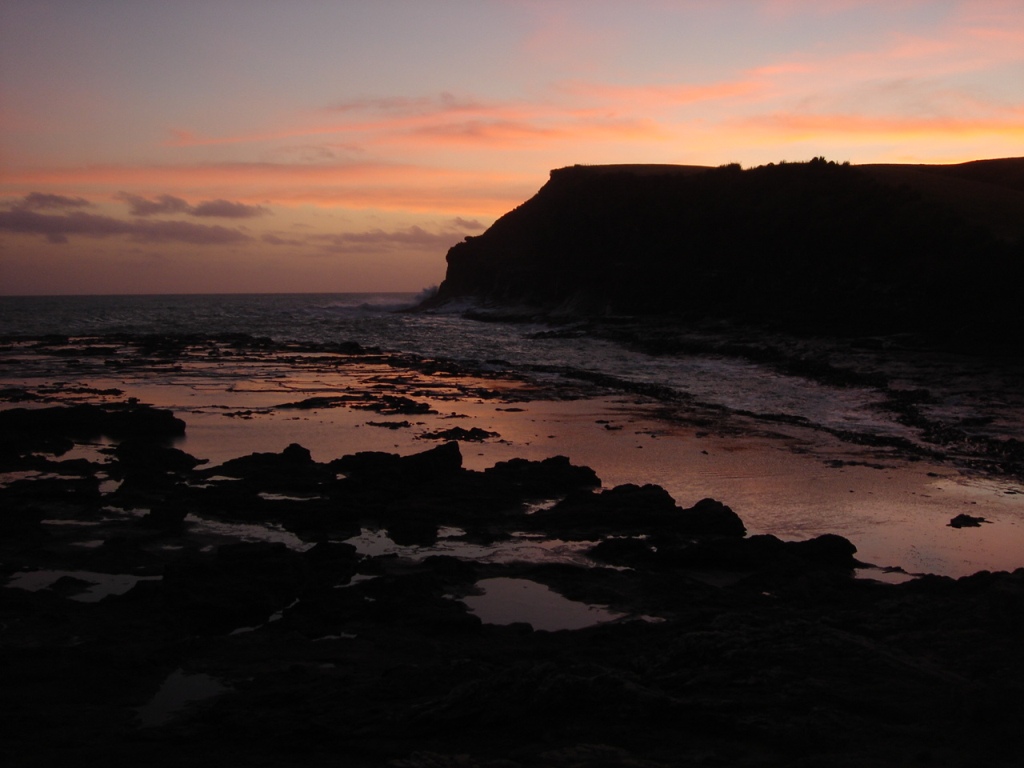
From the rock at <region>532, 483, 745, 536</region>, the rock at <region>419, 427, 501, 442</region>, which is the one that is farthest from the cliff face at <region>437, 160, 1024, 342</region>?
the rock at <region>532, 483, 745, 536</region>

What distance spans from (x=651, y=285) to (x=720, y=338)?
52.8 ft

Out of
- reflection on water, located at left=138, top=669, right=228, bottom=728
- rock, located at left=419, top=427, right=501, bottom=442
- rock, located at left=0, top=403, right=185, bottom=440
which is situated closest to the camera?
reflection on water, located at left=138, top=669, right=228, bottom=728

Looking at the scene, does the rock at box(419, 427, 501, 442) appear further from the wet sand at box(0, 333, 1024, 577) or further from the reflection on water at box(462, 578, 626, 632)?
the reflection on water at box(462, 578, 626, 632)

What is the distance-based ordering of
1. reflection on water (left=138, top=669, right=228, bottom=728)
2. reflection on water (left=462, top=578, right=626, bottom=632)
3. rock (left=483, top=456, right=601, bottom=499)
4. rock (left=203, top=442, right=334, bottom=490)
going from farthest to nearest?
rock (left=203, top=442, right=334, bottom=490), rock (left=483, top=456, right=601, bottom=499), reflection on water (left=462, top=578, right=626, bottom=632), reflection on water (left=138, top=669, right=228, bottom=728)

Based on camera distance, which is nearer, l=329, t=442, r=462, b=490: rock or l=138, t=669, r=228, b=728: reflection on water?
l=138, t=669, r=228, b=728: reflection on water

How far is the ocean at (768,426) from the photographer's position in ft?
33.2

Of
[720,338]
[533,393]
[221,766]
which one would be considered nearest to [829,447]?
[533,393]

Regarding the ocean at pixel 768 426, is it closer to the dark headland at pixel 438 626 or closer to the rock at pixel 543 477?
the dark headland at pixel 438 626

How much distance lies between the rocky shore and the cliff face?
24.2 metres

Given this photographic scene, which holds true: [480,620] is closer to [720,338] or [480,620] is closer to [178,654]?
[178,654]

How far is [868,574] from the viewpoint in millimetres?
7828

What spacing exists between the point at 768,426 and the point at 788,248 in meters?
30.5

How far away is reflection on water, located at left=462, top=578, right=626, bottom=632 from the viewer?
657 centimetres

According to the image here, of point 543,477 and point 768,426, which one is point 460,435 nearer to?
point 543,477
